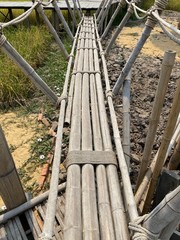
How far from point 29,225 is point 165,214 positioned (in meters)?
1.63

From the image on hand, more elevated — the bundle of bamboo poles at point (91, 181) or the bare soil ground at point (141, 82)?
the bare soil ground at point (141, 82)

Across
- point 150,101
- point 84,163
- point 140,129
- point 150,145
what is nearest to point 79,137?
point 84,163

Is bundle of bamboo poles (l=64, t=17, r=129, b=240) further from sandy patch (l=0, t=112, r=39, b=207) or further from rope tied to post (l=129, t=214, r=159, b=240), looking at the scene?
sandy patch (l=0, t=112, r=39, b=207)

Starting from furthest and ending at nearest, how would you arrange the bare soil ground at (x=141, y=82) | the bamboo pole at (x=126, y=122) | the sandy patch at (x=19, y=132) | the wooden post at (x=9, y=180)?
the bare soil ground at (x=141, y=82) < the sandy patch at (x=19, y=132) < the bamboo pole at (x=126, y=122) < the wooden post at (x=9, y=180)

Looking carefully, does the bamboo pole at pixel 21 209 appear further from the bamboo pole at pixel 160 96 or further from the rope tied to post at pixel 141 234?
the rope tied to post at pixel 141 234

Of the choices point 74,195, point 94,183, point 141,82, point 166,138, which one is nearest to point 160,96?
point 166,138

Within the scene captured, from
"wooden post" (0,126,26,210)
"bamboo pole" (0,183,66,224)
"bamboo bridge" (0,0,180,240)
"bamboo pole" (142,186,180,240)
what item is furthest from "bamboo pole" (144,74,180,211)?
"wooden post" (0,126,26,210)

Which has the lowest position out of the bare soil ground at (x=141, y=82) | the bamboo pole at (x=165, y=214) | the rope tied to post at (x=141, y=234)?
the rope tied to post at (x=141, y=234)

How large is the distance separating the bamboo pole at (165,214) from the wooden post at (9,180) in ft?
4.12

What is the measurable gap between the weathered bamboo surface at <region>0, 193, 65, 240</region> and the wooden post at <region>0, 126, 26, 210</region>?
143mm

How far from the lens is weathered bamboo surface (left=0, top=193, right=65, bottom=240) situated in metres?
2.21

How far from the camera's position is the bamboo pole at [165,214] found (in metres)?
1.03

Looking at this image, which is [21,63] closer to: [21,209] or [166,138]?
[21,209]

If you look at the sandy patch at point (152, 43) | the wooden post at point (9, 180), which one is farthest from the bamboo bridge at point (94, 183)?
the sandy patch at point (152, 43)
